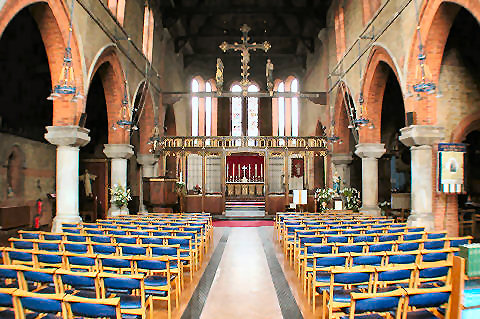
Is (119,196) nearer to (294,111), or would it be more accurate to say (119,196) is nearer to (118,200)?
(118,200)

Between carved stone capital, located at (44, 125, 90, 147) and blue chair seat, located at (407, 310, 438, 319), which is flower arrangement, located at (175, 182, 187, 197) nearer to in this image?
carved stone capital, located at (44, 125, 90, 147)

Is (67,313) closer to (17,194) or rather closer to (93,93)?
(17,194)

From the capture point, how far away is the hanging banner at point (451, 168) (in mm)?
8672

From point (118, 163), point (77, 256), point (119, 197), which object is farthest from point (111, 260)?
point (118, 163)

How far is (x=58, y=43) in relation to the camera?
28.4 ft

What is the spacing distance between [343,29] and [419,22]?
7115mm

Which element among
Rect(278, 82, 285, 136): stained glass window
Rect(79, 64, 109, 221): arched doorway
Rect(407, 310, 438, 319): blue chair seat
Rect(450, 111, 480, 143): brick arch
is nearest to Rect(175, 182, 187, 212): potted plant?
Rect(79, 64, 109, 221): arched doorway

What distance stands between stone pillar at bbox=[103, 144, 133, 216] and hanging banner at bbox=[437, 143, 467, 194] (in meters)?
9.41

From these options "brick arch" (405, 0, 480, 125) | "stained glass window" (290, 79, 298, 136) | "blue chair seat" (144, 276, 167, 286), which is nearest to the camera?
"blue chair seat" (144, 276, 167, 286)

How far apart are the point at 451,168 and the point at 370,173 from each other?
3848mm

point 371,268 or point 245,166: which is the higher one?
point 245,166

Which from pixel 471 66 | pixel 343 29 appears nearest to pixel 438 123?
pixel 471 66

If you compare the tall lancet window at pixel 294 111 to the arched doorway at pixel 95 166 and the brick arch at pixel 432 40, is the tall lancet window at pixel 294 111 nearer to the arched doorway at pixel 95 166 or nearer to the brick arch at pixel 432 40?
the arched doorway at pixel 95 166

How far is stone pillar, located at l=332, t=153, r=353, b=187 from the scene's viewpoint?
54.0 feet
